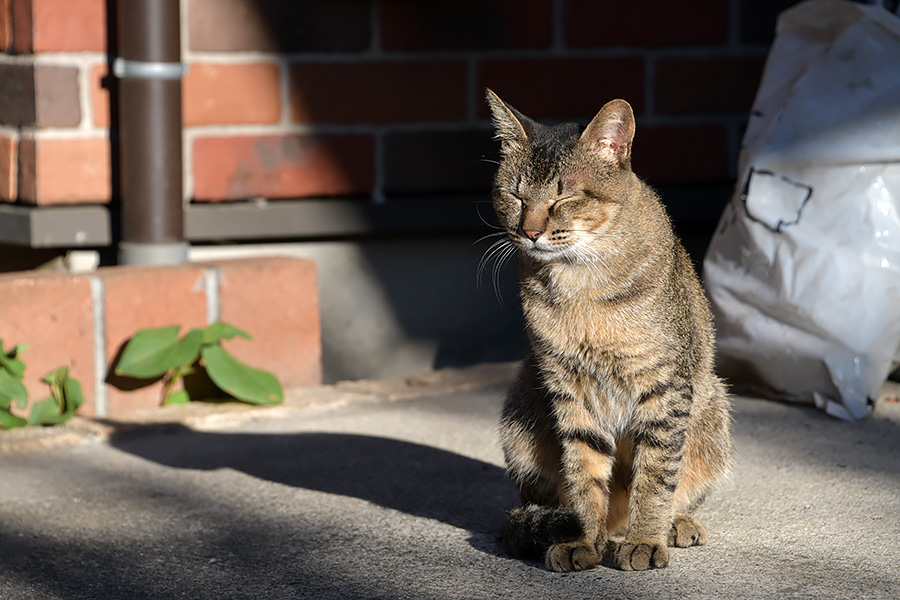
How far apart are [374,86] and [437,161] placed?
15.8 inches

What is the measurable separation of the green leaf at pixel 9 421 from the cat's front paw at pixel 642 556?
2.04 m

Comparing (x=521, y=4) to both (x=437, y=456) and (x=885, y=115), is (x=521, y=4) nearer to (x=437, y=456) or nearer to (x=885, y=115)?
(x=885, y=115)

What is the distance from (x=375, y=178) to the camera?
4.37 metres

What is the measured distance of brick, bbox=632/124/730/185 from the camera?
4734 mm

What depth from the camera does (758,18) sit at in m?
4.82

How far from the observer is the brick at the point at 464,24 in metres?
4.31

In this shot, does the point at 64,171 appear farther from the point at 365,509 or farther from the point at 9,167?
the point at 365,509

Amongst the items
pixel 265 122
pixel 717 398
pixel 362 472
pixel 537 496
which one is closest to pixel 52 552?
pixel 362 472

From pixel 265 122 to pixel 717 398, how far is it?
2.21m

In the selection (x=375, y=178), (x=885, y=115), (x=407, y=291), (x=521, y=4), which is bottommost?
(x=407, y=291)

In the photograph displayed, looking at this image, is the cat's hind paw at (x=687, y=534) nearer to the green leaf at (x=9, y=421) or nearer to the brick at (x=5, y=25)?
the green leaf at (x=9, y=421)

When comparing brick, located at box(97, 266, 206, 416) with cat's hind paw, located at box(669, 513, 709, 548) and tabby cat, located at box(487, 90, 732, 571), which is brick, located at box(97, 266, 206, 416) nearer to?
tabby cat, located at box(487, 90, 732, 571)

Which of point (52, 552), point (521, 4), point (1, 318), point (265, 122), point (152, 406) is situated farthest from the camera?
point (521, 4)

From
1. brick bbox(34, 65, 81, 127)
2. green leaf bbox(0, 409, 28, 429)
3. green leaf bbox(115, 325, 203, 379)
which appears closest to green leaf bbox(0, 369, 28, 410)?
green leaf bbox(0, 409, 28, 429)
